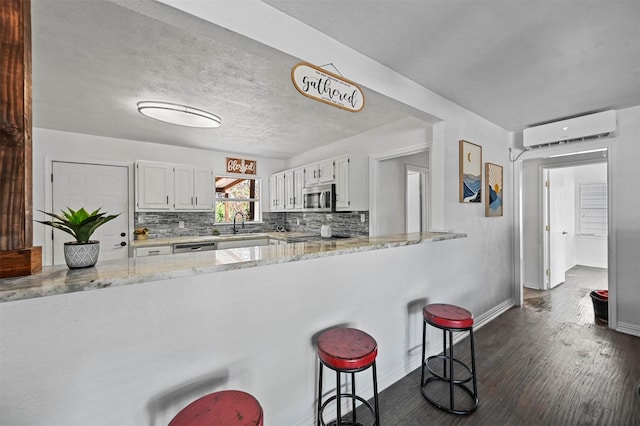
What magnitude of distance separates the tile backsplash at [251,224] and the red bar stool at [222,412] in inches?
Answer: 121

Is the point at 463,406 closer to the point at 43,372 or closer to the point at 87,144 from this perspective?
the point at 43,372

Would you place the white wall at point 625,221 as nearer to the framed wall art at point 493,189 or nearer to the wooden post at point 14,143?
the framed wall art at point 493,189

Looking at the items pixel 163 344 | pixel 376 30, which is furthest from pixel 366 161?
pixel 163 344

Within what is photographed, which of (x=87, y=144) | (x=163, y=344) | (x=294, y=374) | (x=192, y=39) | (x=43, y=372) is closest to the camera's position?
(x=43, y=372)

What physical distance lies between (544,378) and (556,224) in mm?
3392

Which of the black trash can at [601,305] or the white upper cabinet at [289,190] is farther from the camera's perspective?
the white upper cabinet at [289,190]

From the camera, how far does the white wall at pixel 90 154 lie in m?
3.48

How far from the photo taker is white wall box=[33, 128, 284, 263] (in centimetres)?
348

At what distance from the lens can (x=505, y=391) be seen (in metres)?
1.96

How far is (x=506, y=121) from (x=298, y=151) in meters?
3.18

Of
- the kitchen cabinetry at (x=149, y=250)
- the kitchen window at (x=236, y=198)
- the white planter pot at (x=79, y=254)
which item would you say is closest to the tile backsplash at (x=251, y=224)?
the kitchen window at (x=236, y=198)

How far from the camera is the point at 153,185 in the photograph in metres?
4.09

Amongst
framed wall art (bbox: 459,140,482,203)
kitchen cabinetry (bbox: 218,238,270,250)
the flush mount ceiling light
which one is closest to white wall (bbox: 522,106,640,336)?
framed wall art (bbox: 459,140,482,203)

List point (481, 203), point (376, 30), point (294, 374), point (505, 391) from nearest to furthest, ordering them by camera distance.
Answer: point (294, 374), point (376, 30), point (505, 391), point (481, 203)
